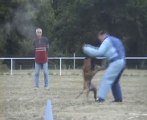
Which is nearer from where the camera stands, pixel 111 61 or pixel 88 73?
pixel 111 61

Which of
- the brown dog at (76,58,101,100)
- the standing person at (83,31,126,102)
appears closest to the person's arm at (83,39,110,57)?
the standing person at (83,31,126,102)

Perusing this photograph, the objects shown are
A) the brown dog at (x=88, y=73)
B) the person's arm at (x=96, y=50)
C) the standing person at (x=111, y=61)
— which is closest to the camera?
the person's arm at (x=96, y=50)

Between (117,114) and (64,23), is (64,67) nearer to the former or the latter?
(64,23)

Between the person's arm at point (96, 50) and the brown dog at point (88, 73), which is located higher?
the person's arm at point (96, 50)

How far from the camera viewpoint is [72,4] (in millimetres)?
53281

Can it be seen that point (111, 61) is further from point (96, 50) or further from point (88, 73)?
point (88, 73)

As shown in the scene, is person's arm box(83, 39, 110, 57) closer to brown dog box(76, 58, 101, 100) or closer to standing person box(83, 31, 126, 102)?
standing person box(83, 31, 126, 102)

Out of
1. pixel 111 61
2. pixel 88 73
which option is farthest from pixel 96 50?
pixel 88 73

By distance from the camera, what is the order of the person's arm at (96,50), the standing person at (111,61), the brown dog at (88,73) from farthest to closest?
1. the brown dog at (88,73)
2. the standing person at (111,61)
3. the person's arm at (96,50)

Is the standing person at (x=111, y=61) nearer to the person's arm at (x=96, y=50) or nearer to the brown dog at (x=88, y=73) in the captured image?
the person's arm at (x=96, y=50)

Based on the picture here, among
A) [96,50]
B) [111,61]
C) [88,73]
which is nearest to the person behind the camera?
[96,50]

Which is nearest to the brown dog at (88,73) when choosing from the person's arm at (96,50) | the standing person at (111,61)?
the standing person at (111,61)

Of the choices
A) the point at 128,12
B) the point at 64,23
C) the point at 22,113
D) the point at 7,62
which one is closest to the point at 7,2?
the point at 64,23

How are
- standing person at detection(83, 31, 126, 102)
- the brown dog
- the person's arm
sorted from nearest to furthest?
the person's arm → standing person at detection(83, 31, 126, 102) → the brown dog
